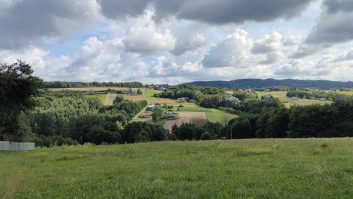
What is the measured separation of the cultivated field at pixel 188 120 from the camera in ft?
429

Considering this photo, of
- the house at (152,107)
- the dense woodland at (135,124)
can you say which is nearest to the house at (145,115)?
the dense woodland at (135,124)

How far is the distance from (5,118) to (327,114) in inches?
2799

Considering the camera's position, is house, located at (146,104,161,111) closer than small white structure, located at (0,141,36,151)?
No

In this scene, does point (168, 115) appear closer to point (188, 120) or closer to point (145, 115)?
point (145, 115)

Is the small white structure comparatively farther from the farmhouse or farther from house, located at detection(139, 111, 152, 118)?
house, located at detection(139, 111, 152, 118)

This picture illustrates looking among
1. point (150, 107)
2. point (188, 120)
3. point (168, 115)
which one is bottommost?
point (188, 120)

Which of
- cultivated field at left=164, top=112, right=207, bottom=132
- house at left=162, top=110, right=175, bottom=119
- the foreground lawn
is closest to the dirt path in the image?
house at left=162, top=110, right=175, bottom=119

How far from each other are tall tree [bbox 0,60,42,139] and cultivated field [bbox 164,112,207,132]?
7726 cm

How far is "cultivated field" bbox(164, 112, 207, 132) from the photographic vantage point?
131m

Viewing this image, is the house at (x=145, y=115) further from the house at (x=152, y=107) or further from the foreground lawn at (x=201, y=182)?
the foreground lawn at (x=201, y=182)

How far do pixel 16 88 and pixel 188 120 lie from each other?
8755 centimetres

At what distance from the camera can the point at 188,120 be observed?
134500 mm

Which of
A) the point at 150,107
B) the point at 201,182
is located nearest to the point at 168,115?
→ the point at 150,107

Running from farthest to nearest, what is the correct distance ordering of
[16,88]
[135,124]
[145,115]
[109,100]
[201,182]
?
[109,100] < [145,115] < [135,124] < [16,88] < [201,182]
